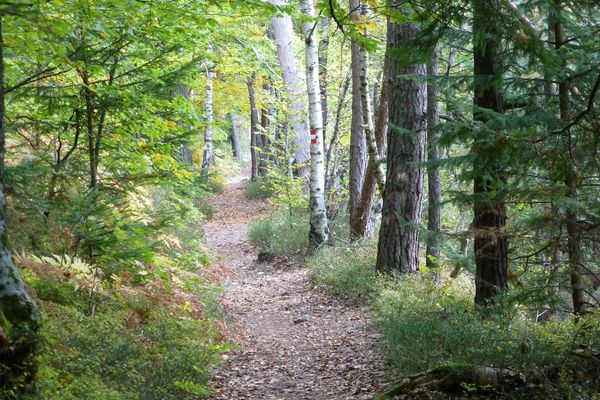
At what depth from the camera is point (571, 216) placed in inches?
207

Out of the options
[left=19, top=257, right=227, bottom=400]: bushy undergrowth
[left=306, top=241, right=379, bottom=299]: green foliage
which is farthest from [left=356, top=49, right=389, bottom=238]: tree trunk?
[left=19, top=257, right=227, bottom=400]: bushy undergrowth

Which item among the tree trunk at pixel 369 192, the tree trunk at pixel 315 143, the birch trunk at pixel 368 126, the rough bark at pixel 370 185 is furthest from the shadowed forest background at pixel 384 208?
the tree trunk at pixel 315 143

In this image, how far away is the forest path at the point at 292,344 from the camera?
5902 mm

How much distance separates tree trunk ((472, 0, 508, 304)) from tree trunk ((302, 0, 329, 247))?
21.8ft

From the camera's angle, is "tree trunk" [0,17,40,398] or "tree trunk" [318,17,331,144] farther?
"tree trunk" [318,17,331,144]

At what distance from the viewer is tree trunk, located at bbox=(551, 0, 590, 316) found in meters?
4.58

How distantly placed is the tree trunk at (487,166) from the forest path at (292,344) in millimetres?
1747

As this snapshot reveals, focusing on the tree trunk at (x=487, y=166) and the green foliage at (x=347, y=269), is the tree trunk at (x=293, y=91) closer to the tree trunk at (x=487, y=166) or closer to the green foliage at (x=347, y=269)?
the green foliage at (x=347, y=269)

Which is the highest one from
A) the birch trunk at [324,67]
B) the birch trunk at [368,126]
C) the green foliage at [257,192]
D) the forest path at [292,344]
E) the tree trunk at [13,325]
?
the birch trunk at [324,67]

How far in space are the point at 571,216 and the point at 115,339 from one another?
4.69 metres

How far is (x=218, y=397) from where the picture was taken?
219 inches

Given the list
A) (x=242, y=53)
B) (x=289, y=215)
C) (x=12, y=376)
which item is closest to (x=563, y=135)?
(x=12, y=376)

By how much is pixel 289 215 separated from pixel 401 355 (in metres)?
10.4

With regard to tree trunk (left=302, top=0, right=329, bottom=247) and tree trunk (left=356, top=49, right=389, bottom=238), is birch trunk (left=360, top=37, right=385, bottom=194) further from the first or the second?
tree trunk (left=302, top=0, right=329, bottom=247)
